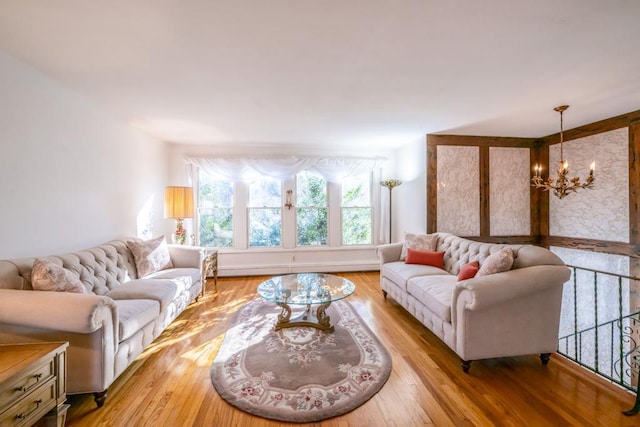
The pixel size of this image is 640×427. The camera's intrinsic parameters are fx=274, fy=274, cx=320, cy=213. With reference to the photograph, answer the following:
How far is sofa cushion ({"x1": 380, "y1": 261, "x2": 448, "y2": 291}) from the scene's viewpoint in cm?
319

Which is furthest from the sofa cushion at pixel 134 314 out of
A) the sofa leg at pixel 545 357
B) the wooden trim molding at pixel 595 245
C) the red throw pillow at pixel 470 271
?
the wooden trim molding at pixel 595 245

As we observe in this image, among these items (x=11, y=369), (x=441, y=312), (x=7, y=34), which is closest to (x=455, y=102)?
(x=441, y=312)

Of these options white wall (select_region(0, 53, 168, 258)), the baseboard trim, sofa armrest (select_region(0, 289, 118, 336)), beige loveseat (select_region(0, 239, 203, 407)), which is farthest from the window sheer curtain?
sofa armrest (select_region(0, 289, 118, 336))

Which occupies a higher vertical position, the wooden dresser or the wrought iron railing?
the wooden dresser

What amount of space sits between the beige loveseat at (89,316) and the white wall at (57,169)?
0.29 m

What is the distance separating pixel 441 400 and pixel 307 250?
3.54m

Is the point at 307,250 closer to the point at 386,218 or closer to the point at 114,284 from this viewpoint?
the point at 386,218

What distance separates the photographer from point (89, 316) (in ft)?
5.39

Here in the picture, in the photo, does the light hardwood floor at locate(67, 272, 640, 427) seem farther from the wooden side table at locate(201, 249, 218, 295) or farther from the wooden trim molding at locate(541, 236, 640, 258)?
the wooden trim molding at locate(541, 236, 640, 258)

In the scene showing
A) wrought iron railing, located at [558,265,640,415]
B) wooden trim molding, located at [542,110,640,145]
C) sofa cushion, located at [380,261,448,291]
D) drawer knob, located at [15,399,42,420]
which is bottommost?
wrought iron railing, located at [558,265,640,415]

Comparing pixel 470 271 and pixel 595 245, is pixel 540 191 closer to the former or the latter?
pixel 595 245

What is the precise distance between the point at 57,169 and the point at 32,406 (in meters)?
2.05

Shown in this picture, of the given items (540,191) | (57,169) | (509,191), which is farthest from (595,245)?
(57,169)

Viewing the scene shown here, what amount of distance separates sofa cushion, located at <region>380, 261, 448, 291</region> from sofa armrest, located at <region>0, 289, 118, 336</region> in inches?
110
